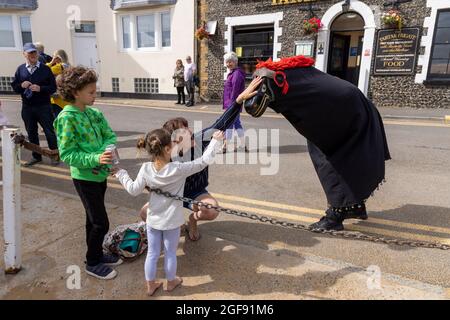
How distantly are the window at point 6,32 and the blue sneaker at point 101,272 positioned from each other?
63.1 feet

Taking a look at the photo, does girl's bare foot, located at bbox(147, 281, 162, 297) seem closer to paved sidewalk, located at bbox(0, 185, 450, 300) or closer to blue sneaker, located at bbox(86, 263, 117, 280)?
paved sidewalk, located at bbox(0, 185, 450, 300)

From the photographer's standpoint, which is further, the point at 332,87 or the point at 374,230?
the point at 374,230

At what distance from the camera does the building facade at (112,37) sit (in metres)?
15.9

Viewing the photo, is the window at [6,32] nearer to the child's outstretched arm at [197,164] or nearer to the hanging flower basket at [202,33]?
the hanging flower basket at [202,33]

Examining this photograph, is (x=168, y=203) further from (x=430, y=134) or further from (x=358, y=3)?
(x=358, y=3)

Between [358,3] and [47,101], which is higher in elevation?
[358,3]

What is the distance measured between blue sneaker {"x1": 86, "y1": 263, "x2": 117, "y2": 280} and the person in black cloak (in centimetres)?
173

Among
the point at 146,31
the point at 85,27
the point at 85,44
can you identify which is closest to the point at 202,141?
the point at 146,31

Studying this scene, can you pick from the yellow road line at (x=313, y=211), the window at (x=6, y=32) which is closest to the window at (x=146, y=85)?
the window at (x=6, y=32)

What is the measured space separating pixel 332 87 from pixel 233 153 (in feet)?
13.0

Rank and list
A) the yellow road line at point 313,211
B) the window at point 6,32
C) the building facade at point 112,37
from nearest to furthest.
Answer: the yellow road line at point 313,211
the building facade at point 112,37
the window at point 6,32

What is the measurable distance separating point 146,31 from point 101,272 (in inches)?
617

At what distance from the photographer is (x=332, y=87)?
3.12 metres
